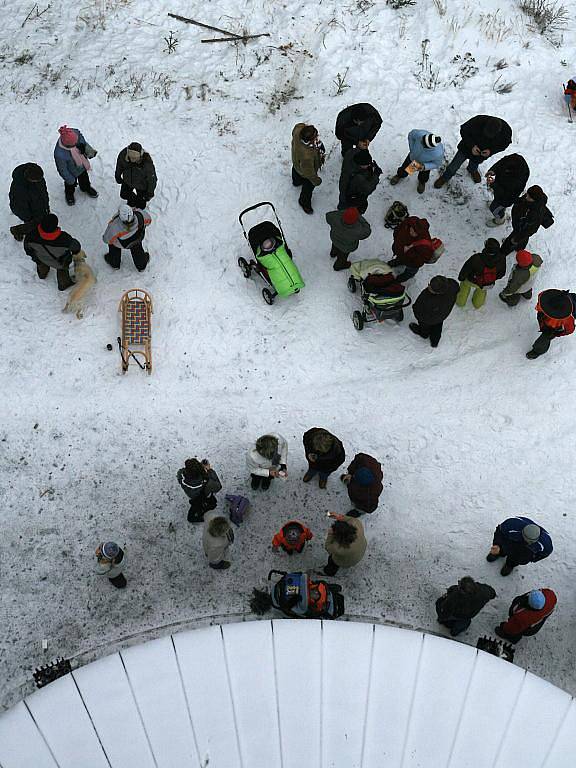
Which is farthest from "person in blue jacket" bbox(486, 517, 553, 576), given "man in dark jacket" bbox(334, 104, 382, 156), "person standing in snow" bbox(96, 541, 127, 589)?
"man in dark jacket" bbox(334, 104, 382, 156)

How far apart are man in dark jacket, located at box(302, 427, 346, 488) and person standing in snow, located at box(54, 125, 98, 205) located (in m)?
5.24

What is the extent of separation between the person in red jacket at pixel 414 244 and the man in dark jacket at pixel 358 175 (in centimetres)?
81

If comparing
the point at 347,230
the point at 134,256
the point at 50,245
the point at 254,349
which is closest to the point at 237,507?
the point at 254,349

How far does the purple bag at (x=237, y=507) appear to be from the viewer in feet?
26.8

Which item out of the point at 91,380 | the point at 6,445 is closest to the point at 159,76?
the point at 91,380

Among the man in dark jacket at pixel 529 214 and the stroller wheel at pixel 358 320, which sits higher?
the man in dark jacket at pixel 529 214

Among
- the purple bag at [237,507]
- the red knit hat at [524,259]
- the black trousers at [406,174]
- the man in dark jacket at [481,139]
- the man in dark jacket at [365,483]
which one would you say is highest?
the man in dark jacket at [481,139]

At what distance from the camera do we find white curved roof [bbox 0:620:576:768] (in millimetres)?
5312

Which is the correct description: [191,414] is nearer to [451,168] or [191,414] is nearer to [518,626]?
[518,626]

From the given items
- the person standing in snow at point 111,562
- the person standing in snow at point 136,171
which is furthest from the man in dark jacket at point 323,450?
the person standing in snow at point 136,171

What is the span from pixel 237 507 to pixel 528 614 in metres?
3.62

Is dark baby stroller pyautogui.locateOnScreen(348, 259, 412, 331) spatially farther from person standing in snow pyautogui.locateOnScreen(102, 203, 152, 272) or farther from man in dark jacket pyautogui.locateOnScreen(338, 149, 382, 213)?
person standing in snow pyautogui.locateOnScreen(102, 203, 152, 272)

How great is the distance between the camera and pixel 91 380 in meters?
8.95

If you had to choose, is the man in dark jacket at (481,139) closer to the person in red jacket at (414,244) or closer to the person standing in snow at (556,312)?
the person in red jacket at (414,244)
